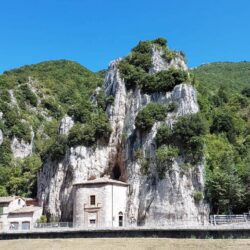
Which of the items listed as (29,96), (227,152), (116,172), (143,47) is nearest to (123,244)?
(227,152)

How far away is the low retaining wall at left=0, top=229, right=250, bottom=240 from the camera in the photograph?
33500 millimetres

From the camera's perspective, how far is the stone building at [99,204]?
5384 cm

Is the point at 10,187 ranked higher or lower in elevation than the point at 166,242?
higher

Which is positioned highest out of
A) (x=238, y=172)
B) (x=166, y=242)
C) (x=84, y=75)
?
(x=84, y=75)

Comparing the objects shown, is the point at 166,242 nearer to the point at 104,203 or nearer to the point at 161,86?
the point at 104,203

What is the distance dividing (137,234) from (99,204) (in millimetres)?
16313

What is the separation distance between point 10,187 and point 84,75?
67.7m

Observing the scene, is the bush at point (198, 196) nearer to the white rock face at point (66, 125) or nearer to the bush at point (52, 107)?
the white rock face at point (66, 125)

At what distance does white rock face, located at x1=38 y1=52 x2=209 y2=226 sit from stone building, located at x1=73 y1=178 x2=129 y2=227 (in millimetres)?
1552

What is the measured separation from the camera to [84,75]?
453 feet

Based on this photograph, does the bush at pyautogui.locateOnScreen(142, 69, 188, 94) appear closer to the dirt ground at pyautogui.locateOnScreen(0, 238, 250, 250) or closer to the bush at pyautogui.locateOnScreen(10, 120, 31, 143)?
the dirt ground at pyautogui.locateOnScreen(0, 238, 250, 250)

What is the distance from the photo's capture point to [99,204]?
54156mm

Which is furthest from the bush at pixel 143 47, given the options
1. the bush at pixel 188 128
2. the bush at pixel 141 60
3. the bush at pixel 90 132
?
the bush at pixel 188 128

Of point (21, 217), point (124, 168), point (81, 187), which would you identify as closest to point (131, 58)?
point (124, 168)
